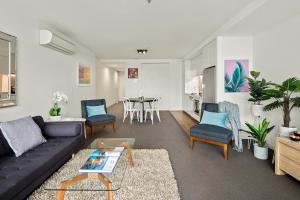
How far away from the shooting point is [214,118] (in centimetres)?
326

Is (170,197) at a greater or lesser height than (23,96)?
lesser

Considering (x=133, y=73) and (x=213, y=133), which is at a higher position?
(x=133, y=73)

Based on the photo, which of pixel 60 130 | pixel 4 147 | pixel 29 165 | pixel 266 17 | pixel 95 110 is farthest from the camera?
pixel 95 110

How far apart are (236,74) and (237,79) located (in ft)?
0.41

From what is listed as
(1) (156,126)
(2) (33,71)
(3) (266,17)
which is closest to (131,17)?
(2) (33,71)

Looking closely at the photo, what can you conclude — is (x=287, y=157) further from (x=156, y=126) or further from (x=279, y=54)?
(x=156, y=126)

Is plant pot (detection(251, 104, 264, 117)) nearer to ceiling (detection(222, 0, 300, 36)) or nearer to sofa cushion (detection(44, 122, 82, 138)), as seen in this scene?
ceiling (detection(222, 0, 300, 36))

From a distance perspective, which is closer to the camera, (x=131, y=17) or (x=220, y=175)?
(x=220, y=175)

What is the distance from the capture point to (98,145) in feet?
8.21

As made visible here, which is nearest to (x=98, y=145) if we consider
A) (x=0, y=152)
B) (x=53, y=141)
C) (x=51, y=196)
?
(x=53, y=141)

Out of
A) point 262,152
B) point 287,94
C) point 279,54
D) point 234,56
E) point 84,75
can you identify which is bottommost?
point 262,152

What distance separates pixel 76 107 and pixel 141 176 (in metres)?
3.64

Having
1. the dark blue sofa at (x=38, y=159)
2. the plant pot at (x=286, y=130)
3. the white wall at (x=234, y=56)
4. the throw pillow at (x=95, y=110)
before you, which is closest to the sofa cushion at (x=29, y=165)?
the dark blue sofa at (x=38, y=159)

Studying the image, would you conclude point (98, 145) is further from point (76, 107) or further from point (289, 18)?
point (289, 18)
